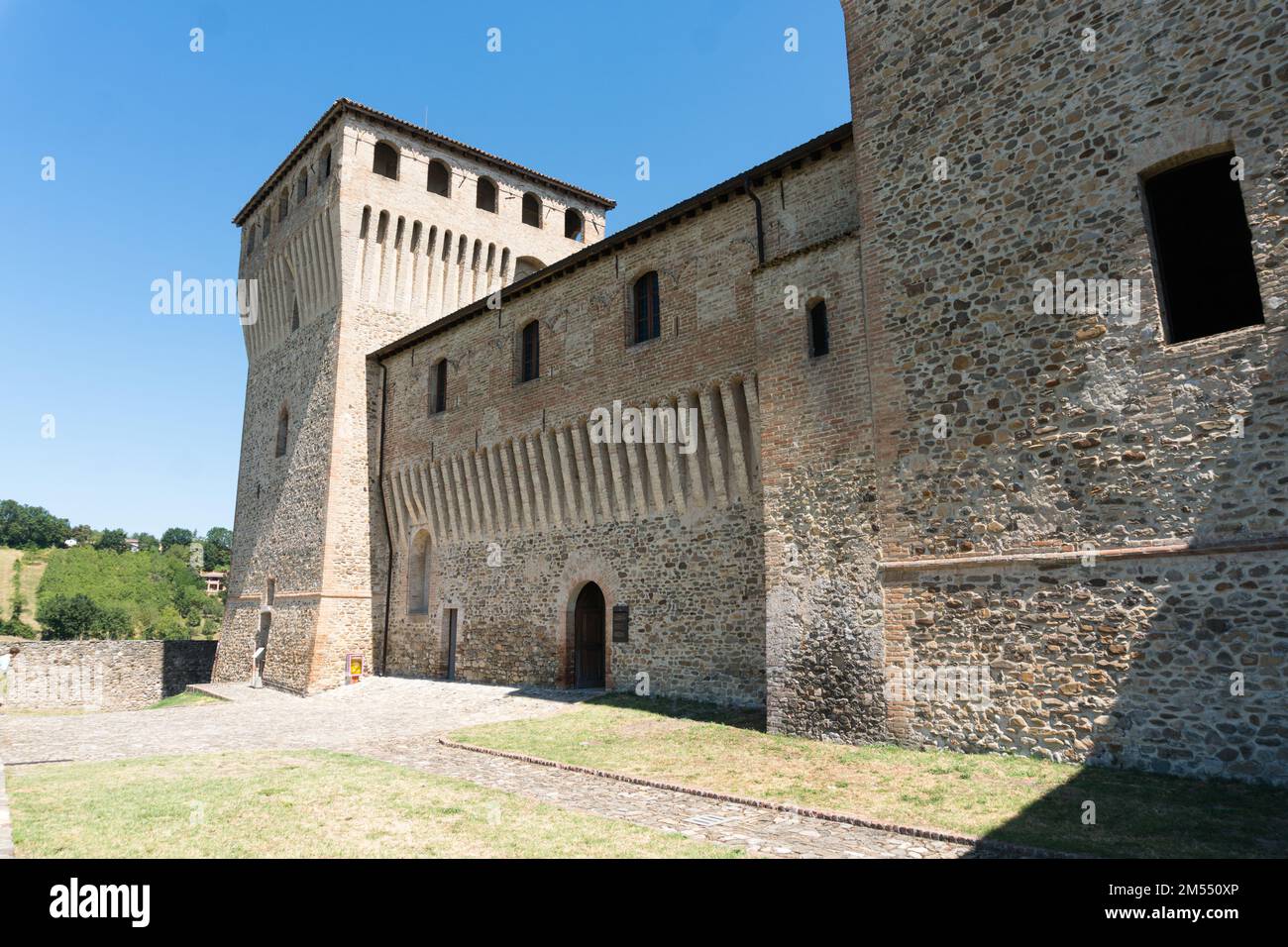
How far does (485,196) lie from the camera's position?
2541 cm

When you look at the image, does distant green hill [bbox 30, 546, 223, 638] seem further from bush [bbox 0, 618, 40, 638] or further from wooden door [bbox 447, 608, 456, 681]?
wooden door [bbox 447, 608, 456, 681]

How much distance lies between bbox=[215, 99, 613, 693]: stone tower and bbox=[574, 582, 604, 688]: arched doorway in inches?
295

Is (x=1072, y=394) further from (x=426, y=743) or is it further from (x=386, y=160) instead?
(x=386, y=160)

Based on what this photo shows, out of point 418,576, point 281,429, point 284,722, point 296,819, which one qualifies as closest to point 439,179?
point 281,429

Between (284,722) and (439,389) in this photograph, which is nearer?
(284,722)

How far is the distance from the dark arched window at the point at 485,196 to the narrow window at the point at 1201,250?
2055 cm

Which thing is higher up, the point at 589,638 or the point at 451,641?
the point at 589,638

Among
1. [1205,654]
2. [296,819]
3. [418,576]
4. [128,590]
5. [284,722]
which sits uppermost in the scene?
[418,576]

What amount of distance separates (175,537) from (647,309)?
125 metres

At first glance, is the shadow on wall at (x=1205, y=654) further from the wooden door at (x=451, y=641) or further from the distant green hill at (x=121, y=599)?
the distant green hill at (x=121, y=599)
